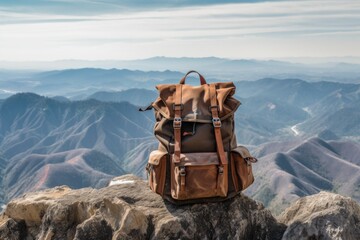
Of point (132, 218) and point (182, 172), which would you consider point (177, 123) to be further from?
point (132, 218)

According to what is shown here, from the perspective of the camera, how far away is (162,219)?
27.7 ft

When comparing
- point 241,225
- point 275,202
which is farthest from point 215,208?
point 275,202

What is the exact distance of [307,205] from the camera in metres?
9.57

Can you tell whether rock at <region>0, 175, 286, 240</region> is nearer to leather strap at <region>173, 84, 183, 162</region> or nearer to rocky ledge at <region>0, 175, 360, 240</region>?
rocky ledge at <region>0, 175, 360, 240</region>

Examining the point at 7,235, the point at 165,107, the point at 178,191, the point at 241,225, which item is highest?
the point at 165,107

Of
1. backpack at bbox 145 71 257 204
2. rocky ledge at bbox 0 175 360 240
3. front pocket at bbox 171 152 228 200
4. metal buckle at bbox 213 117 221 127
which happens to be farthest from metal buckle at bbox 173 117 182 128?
rocky ledge at bbox 0 175 360 240

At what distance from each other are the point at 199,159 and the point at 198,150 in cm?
22

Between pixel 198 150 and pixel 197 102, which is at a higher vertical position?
pixel 197 102

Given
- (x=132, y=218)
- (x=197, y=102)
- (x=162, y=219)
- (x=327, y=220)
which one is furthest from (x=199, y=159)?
(x=327, y=220)

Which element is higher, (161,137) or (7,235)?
(161,137)

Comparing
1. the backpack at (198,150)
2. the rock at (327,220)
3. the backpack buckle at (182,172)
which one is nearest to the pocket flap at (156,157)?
the backpack at (198,150)

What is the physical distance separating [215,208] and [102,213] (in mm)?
2378

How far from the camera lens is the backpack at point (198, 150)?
816 cm

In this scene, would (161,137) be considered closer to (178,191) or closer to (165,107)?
(165,107)
